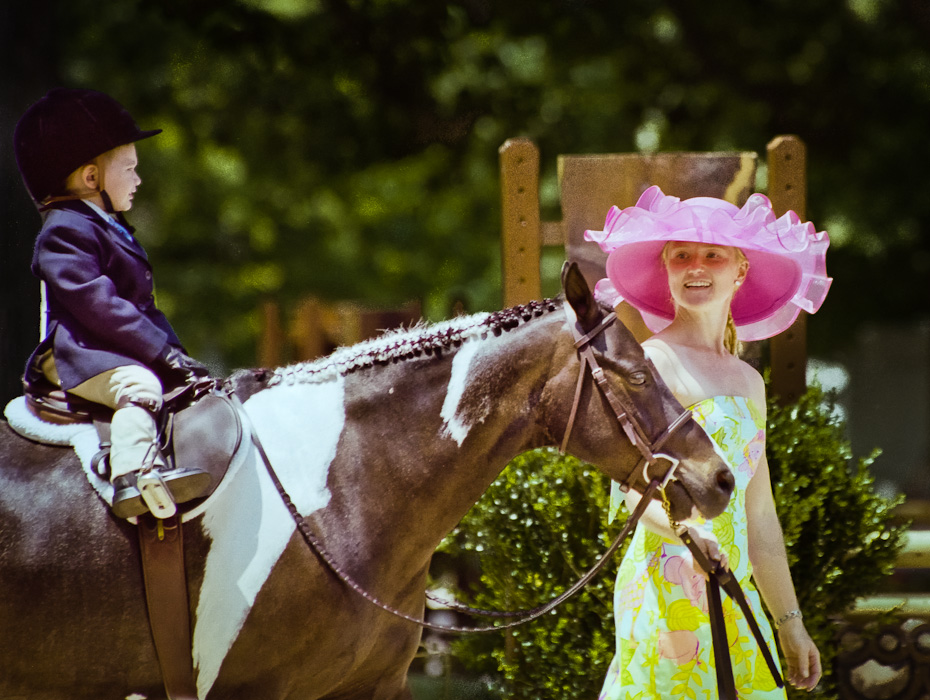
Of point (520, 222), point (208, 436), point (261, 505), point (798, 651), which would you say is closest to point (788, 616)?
point (798, 651)

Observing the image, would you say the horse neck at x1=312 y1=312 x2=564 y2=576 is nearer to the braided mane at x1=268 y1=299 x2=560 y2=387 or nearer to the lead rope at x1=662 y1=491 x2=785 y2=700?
the braided mane at x1=268 y1=299 x2=560 y2=387

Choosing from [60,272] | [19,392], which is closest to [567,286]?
[60,272]

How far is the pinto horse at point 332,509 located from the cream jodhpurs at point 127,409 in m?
0.20

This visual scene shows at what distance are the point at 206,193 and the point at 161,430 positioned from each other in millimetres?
10109

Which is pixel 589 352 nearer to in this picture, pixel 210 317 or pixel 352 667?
pixel 352 667

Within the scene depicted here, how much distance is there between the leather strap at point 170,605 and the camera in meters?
2.86

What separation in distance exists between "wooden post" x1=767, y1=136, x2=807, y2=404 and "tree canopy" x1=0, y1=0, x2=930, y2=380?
3.17 m

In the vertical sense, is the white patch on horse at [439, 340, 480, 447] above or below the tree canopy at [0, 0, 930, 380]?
below

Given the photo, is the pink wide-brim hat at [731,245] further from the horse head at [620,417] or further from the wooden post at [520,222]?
the wooden post at [520,222]

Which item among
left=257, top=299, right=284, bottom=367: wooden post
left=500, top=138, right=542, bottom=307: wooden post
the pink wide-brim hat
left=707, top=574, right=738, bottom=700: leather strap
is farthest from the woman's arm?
left=257, top=299, right=284, bottom=367: wooden post

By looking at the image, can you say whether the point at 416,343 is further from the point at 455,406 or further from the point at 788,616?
the point at 788,616

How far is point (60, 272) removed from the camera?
117 inches

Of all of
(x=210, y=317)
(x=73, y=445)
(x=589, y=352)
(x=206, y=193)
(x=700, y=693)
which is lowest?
(x=700, y=693)

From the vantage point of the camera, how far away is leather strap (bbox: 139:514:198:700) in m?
2.86
